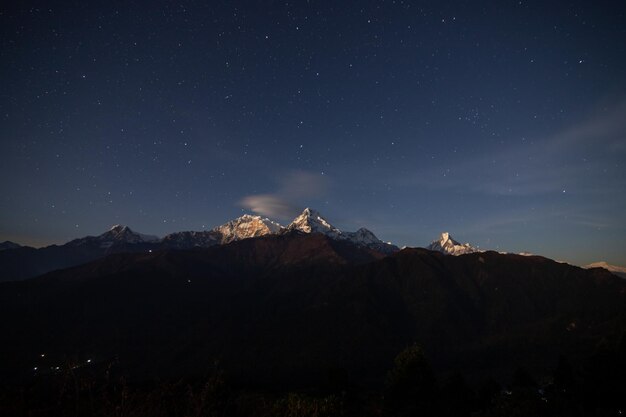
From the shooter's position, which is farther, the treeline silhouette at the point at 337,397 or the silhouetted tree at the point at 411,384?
the silhouetted tree at the point at 411,384

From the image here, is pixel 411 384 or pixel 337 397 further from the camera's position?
pixel 411 384

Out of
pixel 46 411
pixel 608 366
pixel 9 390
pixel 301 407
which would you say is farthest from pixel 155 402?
pixel 608 366

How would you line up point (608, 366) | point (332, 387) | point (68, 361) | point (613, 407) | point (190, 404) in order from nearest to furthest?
point (68, 361) < point (190, 404) < point (613, 407) < point (608, 366) < point (332, 387)

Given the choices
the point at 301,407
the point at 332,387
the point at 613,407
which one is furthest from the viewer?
the point at 332,387

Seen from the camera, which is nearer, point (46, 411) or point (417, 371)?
point (46, 411)

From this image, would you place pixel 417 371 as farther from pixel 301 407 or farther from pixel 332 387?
pixel 301 407

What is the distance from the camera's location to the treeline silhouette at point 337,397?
7.51 m

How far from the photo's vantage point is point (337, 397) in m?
18.2

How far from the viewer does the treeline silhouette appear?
751 centimetres

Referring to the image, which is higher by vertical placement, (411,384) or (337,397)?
(337,397)

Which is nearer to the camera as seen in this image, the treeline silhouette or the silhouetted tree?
the treeline silhouette

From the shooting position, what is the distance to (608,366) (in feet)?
156

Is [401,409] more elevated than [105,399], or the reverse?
[105,399]

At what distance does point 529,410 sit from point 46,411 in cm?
2038
